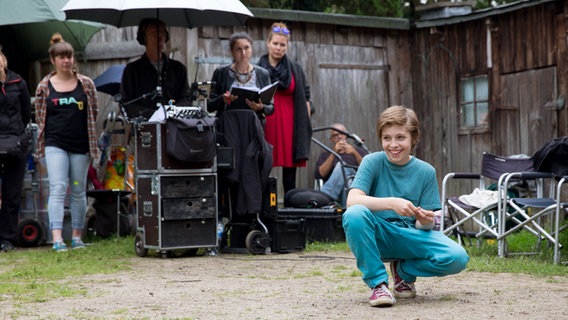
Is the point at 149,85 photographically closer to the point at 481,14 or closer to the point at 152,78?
the point at 152,78

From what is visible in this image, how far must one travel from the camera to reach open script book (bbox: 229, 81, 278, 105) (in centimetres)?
841

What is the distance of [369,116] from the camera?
13055 millimetres

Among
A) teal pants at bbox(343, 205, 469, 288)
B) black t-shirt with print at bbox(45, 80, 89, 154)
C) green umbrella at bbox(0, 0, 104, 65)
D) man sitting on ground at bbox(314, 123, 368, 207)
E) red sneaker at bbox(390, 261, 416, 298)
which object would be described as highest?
green umbrella at bbox(0, 0, 104, 65)

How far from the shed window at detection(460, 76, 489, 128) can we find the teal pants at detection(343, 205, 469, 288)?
7465 millimetres

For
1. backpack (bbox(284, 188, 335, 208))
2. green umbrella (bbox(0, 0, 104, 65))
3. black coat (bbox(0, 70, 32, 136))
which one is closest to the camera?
black coat (bbox(0, 70, 32, 136))

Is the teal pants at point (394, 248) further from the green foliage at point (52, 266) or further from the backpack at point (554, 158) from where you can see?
the backpack at point (554, 158)

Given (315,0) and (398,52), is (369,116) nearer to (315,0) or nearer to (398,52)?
(398,52)

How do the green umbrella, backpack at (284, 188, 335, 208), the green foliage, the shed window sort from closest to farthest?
the green foliage
backpack at (284, 188, 335, 208)
the green umbrella
the shed window

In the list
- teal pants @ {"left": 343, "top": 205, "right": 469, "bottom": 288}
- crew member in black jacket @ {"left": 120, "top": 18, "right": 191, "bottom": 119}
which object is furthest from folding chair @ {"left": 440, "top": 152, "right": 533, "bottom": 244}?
teal pants @ {"left": 343, "top": 205, "right": 469, "bottom": 288}

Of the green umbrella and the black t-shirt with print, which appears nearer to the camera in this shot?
the black t-shirt with print

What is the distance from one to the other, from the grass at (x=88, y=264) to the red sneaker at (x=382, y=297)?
1.94 metres

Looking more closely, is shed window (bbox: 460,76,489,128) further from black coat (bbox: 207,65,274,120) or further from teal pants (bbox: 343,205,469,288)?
teal pants (bbox: 343,205,469,288)

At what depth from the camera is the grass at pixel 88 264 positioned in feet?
20.3

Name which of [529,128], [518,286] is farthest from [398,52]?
[518,286]
